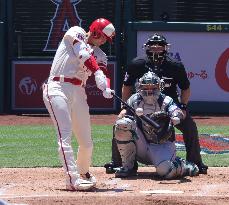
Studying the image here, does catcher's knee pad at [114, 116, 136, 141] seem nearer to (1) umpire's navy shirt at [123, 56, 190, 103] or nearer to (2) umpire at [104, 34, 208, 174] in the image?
(2) umpire at [104, 34, 208, 174]

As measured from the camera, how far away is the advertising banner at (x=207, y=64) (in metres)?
17.2

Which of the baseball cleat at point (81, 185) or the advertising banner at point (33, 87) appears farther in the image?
the advertising banner at point (33, 87)

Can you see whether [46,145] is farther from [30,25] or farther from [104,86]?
[30,25]

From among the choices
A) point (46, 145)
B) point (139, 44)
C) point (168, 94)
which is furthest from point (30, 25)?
point (168, 94)

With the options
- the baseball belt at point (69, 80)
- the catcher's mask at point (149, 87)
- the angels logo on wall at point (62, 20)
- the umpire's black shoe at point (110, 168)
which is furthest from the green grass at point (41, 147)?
the angels logo on wall at point (62, 20)

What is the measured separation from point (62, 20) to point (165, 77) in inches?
342

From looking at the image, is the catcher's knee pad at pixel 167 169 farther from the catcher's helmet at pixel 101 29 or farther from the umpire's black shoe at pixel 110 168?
the catcher's helmet at pixel 101 29

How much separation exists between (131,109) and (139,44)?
8783 mm

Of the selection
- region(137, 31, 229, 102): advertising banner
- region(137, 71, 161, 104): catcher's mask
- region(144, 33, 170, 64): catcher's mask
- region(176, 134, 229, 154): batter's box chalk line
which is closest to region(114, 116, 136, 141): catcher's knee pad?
region(137, 71, 161, 104): catcher's mask

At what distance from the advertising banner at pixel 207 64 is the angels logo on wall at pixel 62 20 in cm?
236

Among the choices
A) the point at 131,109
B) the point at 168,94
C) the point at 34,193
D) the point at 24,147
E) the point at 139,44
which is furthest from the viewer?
the point at 139,44

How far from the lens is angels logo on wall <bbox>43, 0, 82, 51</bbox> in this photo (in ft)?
57.2

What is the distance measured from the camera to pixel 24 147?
11664mm

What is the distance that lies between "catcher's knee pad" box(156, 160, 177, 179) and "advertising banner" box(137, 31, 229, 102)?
8.70m
